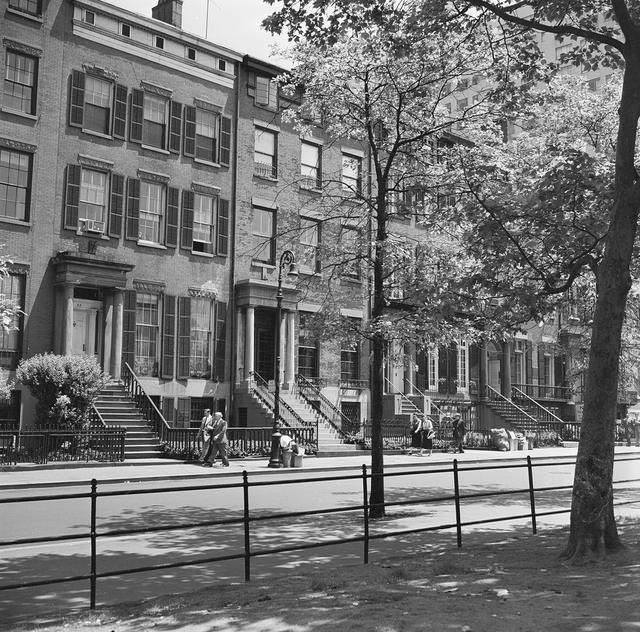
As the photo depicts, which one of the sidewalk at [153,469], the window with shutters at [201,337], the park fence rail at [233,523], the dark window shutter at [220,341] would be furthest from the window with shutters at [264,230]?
the park fence rail at [233,523]

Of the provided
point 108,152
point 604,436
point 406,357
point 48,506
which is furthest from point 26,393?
point 604,436

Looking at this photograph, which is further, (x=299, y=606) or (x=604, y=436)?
(x=604, y=436)

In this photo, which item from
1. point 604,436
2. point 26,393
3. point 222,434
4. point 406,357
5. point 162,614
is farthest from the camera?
point 26,393

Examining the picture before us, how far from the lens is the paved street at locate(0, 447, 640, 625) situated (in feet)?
28.6

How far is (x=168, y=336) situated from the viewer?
30.4 m

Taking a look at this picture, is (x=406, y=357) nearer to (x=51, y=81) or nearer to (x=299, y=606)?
(x=299, y=606)

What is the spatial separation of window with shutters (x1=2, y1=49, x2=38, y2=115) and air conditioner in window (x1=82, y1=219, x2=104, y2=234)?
4084mm

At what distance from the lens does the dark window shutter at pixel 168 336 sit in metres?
30.2

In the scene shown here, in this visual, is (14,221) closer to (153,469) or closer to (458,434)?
(153,469)

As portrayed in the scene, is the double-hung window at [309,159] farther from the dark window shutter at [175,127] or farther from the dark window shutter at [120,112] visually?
the dark window shutter at [120,112]

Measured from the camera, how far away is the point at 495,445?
37000mm

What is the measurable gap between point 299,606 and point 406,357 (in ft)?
30.7

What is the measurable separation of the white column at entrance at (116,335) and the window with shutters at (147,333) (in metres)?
1.07

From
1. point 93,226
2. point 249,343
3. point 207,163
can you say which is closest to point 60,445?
point 93,226
